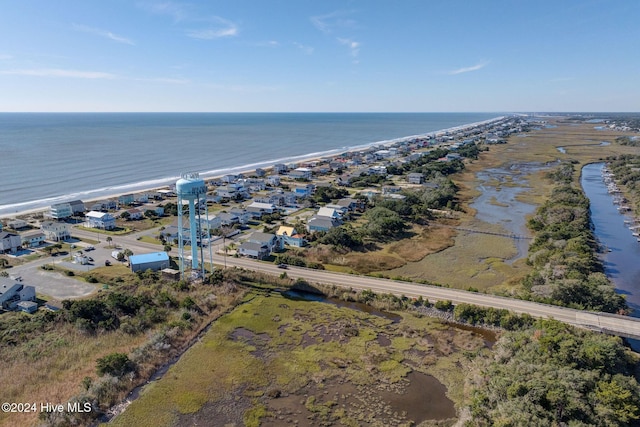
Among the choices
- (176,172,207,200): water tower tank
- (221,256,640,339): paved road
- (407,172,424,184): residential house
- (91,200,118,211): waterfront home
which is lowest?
(221,256,640,339): paved road

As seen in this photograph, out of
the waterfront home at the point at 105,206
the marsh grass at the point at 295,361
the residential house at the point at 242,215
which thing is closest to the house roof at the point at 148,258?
the marsh grass at the point at 295,361

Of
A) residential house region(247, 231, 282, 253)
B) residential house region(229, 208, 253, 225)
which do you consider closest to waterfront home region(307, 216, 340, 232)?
residential house region(247, 231, 282, 253)

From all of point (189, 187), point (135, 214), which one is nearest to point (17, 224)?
point (135, 214)

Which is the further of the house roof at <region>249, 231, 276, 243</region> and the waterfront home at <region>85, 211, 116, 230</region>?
the waterfront home at <region>85, 211, 116, 230</region>

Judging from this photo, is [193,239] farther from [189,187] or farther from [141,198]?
[141,198]

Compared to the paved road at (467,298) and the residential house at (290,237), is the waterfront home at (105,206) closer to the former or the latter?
the paved road at (467,298)

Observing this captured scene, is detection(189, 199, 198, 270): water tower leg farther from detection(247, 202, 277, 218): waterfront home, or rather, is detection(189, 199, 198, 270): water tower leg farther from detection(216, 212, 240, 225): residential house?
detection(247, 202, 277, 218): waterfront home
